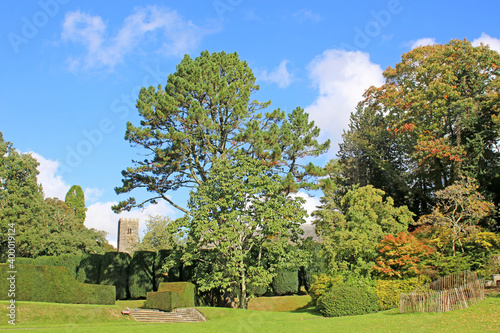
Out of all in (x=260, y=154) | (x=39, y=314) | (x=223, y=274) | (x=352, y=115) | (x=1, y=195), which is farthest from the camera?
(x=352, y=115)

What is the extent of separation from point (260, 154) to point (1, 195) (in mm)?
24540

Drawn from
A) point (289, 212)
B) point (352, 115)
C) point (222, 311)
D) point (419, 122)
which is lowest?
point (222, 311)

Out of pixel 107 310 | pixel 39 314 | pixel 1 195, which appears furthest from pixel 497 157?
pixel 1 195

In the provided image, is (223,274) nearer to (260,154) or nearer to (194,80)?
(260,154)

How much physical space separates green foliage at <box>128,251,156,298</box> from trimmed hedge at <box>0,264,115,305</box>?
549 centimetres

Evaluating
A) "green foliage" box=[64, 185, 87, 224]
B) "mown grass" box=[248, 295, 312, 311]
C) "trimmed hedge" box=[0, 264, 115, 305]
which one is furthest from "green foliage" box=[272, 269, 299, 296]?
"green foliage" box=[64, 185, 87, 224]

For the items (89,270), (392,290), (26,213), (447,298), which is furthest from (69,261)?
(447,298)

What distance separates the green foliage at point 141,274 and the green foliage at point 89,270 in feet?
7.54

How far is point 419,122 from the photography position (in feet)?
113

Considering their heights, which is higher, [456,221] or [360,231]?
[456,221]

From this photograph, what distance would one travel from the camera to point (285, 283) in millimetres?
31406

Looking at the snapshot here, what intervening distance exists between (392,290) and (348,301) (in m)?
2.57

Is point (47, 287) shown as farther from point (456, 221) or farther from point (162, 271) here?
point (456, 221)

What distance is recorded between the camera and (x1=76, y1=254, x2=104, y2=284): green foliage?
29.7 metres
